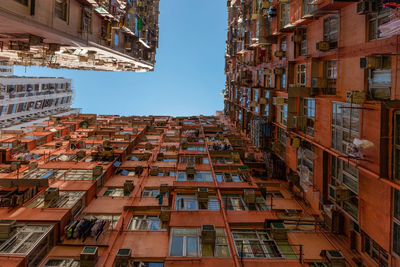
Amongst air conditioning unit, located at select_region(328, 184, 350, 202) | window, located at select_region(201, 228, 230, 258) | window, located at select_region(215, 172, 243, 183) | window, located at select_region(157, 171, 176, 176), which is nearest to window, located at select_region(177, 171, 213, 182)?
window, located at select_region(215, 172, 243, 183)

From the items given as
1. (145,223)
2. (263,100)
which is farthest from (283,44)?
(145,223)

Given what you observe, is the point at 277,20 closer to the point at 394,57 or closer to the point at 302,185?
the point at 394,57

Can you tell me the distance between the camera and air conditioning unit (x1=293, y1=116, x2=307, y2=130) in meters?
14.9

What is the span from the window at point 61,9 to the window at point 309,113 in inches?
668

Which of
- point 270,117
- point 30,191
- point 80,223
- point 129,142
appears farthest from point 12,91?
point 270,117

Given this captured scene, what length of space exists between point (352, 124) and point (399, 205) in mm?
3883

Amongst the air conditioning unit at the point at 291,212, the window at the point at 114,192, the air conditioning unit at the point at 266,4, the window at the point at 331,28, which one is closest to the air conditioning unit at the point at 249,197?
the air conditioning unit at the point at 291,212

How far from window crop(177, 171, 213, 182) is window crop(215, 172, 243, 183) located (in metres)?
0.75

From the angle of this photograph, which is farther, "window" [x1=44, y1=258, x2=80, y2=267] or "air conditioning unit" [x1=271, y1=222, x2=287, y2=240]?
"air conditioning unit" [x1=271, y1=222, x2=287, y2=240]

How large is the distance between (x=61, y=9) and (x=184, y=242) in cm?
1553

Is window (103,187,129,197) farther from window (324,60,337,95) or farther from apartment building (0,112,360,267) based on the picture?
window (324,60,337,95)

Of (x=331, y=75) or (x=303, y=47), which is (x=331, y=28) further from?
(x=303, y=47)

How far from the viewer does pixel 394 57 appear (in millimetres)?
8766

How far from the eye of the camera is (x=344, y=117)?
10.9 m
